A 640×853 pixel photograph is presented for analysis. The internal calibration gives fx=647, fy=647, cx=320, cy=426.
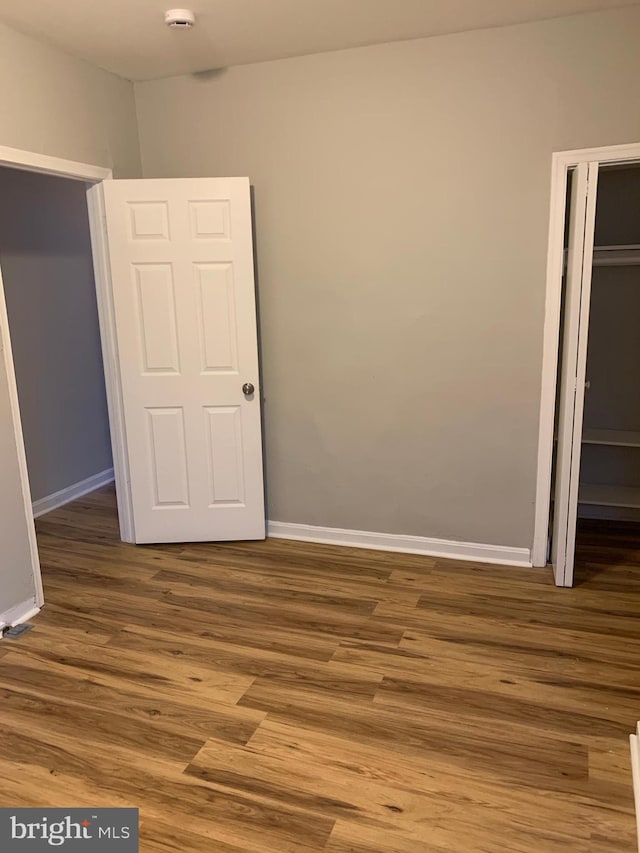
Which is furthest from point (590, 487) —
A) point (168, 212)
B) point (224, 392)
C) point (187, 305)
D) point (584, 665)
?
point (168, 212)

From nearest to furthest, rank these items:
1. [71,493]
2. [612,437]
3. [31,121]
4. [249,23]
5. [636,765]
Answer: [636,765] < [249,23] < [31,121] < [612,437] < [71,493]

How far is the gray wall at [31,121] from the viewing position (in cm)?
284

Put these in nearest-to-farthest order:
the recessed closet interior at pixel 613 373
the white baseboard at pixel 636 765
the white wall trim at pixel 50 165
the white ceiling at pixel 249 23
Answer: the white baseboard at pixel 636 765 < the white ceiling at pixel 249 23 < the white wall trim at pixel 50 165 < the recessed closet interior at pixel 613 373

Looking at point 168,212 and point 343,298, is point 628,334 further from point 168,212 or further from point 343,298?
point 168,212

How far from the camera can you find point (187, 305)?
11.5ft

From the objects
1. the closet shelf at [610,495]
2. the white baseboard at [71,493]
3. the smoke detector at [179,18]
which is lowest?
the white baseboard at [71,493]

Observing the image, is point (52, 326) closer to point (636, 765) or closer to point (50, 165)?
point (50, 165)

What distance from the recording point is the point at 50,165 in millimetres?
3047

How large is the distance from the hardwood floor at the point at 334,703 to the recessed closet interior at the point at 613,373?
0.48m

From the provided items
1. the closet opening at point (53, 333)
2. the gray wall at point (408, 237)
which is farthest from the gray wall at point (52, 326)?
the gray wall at point (408, 237)

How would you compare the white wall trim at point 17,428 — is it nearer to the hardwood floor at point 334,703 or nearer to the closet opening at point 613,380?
the hardwood floor at point 334,703

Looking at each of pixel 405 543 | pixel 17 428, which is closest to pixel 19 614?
pixel 17 428

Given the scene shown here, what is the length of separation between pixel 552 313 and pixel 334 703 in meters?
2.04

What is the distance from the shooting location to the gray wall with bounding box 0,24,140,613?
284 centimetres
